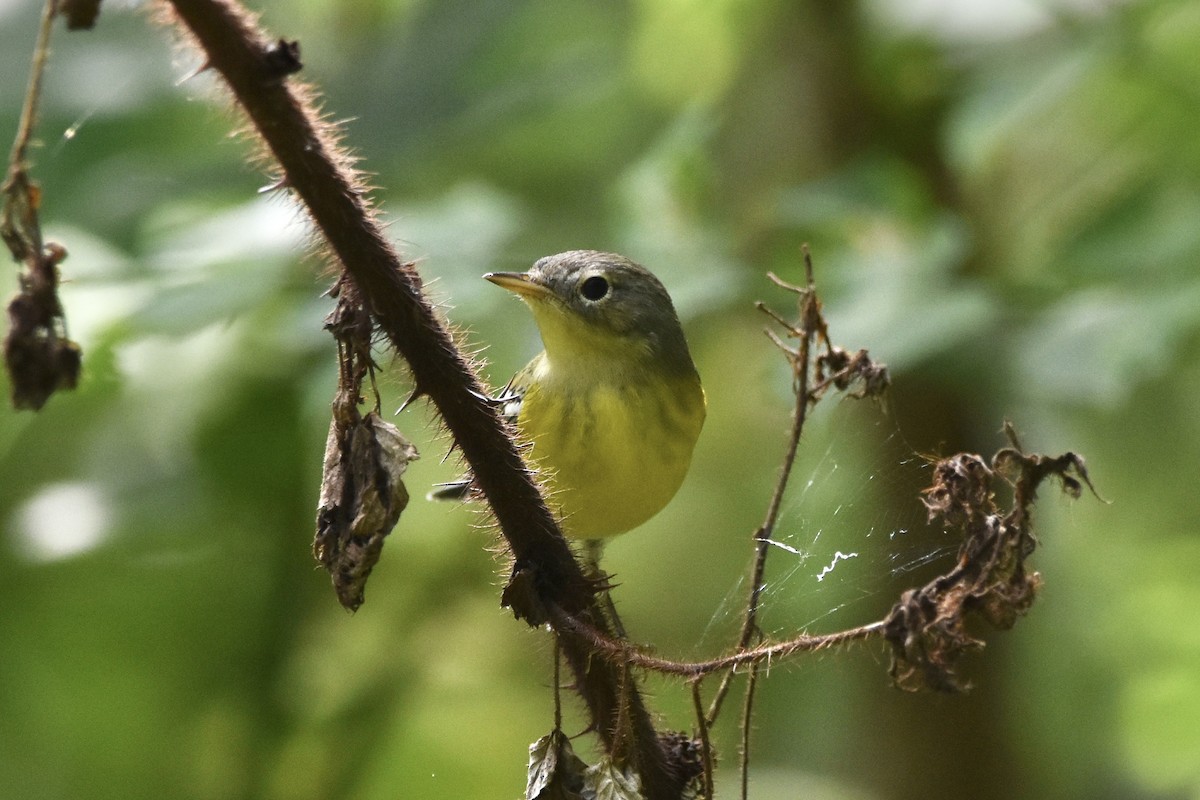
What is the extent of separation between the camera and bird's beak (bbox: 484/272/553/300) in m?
3.29

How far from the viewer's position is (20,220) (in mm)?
1225

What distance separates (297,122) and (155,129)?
3.20 meters

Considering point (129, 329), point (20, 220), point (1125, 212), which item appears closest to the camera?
point (20, 220)

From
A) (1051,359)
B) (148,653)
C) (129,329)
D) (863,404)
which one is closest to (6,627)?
(148,653)

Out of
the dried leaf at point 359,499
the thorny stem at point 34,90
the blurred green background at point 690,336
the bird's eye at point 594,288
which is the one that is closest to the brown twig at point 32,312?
the thorny stem at point 34,90

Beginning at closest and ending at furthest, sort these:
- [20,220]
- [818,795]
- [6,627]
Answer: [20,220] → [6,627] → [818,795]

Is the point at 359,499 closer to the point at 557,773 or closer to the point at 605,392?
the point at 557,773

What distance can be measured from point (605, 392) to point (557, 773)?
1.88m

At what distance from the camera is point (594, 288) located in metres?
3.63

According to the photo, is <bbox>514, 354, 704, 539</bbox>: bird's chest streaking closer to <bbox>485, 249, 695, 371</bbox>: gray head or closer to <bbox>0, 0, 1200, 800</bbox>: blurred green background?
<bbox>485, 249, 695, 371</bbox>: gray head

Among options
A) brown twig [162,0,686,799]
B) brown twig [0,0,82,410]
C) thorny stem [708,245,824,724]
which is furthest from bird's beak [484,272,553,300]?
brown twig [0,0,82,410]

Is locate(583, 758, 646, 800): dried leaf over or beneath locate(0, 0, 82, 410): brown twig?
beneath

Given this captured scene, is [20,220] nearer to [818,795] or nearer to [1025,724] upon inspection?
[818,795]

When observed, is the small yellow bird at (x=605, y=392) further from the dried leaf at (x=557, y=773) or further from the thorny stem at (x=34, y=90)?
the thorny stem at (x=34, y=90)
